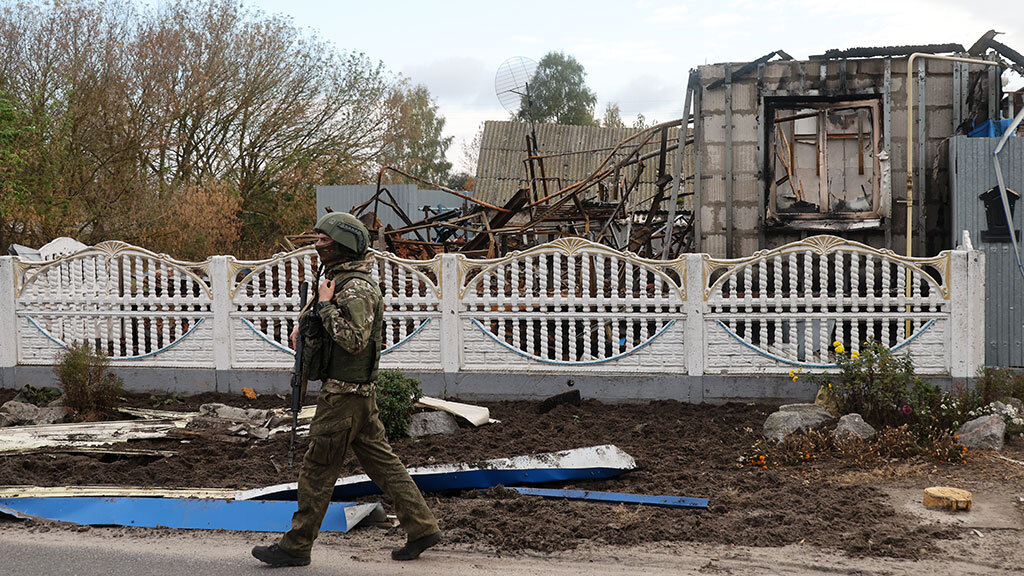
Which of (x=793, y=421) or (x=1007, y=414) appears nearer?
(x=793, y=421)

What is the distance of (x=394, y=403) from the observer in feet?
24.3

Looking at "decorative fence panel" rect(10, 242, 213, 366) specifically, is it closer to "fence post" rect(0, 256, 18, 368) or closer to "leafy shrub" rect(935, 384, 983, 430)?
"fence post" rect(0, 256, 18, 368)

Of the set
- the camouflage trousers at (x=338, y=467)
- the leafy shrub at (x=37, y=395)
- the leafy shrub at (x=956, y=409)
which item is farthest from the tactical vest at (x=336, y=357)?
the leafy shrub at (x=37, y=395)

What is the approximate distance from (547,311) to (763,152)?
3.73 meters

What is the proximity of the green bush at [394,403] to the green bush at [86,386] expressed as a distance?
3.19 metres

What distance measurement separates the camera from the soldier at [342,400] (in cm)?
477

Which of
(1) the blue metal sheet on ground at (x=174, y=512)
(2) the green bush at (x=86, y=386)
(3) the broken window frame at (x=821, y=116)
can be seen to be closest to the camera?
(1) the blue metal sheet on ground at (x=174, y=512)

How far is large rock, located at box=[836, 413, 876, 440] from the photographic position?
697 cm

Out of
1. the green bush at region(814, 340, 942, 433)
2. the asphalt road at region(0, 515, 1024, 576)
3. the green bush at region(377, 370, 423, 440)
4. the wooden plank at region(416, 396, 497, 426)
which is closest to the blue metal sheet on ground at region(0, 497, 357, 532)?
the asphalt road at region(0, 515, 1024, 576)

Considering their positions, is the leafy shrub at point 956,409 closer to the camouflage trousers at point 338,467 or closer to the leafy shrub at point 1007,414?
the leafy shrub at point 1007,414

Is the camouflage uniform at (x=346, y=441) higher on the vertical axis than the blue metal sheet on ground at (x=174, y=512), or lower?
higher

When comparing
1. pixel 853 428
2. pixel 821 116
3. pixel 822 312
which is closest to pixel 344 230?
pixel 853 428

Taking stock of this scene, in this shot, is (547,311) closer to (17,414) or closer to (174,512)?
(174,512)

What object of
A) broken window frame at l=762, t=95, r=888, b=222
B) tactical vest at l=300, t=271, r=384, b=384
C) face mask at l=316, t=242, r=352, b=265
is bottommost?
tactical vest at l=300, t=271, r=384, b=384
